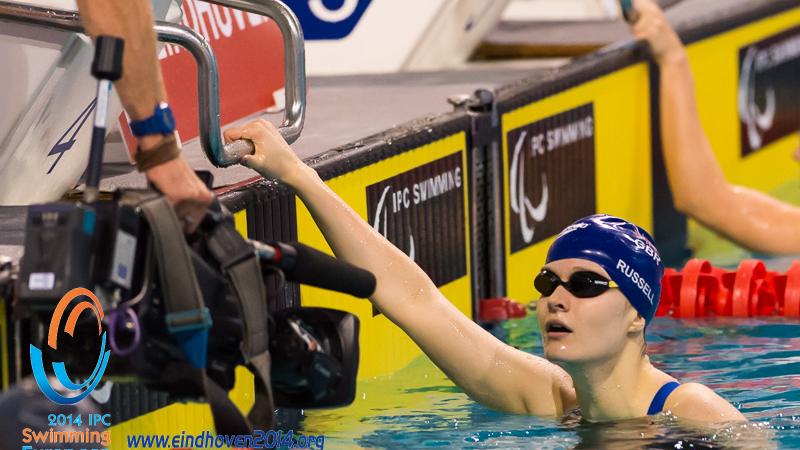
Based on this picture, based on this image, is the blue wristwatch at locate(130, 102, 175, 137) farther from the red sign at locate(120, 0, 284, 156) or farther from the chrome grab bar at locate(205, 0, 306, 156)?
the red sign at locate(120, 0, 284, 156)

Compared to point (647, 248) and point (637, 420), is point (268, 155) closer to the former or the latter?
point (647, 248)

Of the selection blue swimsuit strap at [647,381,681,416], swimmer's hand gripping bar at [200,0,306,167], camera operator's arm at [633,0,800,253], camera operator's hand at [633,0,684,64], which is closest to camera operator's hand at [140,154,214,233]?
swimmer's hand gripping bar at [200,0,306,167]

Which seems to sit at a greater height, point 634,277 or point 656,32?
point 656,32

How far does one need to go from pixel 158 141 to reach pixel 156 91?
9cm

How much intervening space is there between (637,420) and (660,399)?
9 centimetres

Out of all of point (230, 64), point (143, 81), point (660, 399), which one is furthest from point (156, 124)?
point (230, 64)

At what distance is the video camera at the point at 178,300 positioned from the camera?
2.74 metres

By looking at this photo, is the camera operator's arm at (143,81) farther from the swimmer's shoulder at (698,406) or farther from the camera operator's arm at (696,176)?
the camera operator's arm at (696,176)

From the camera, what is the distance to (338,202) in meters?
3.88

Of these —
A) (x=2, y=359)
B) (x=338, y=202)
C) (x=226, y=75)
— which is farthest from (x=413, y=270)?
(x=226, y=75)

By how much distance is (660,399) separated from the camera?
3912 millimetres

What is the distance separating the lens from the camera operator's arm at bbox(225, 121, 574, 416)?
3816 millimetres

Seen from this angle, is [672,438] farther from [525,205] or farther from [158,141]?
[525,205]

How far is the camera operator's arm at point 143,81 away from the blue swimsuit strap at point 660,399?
1.37 metres
